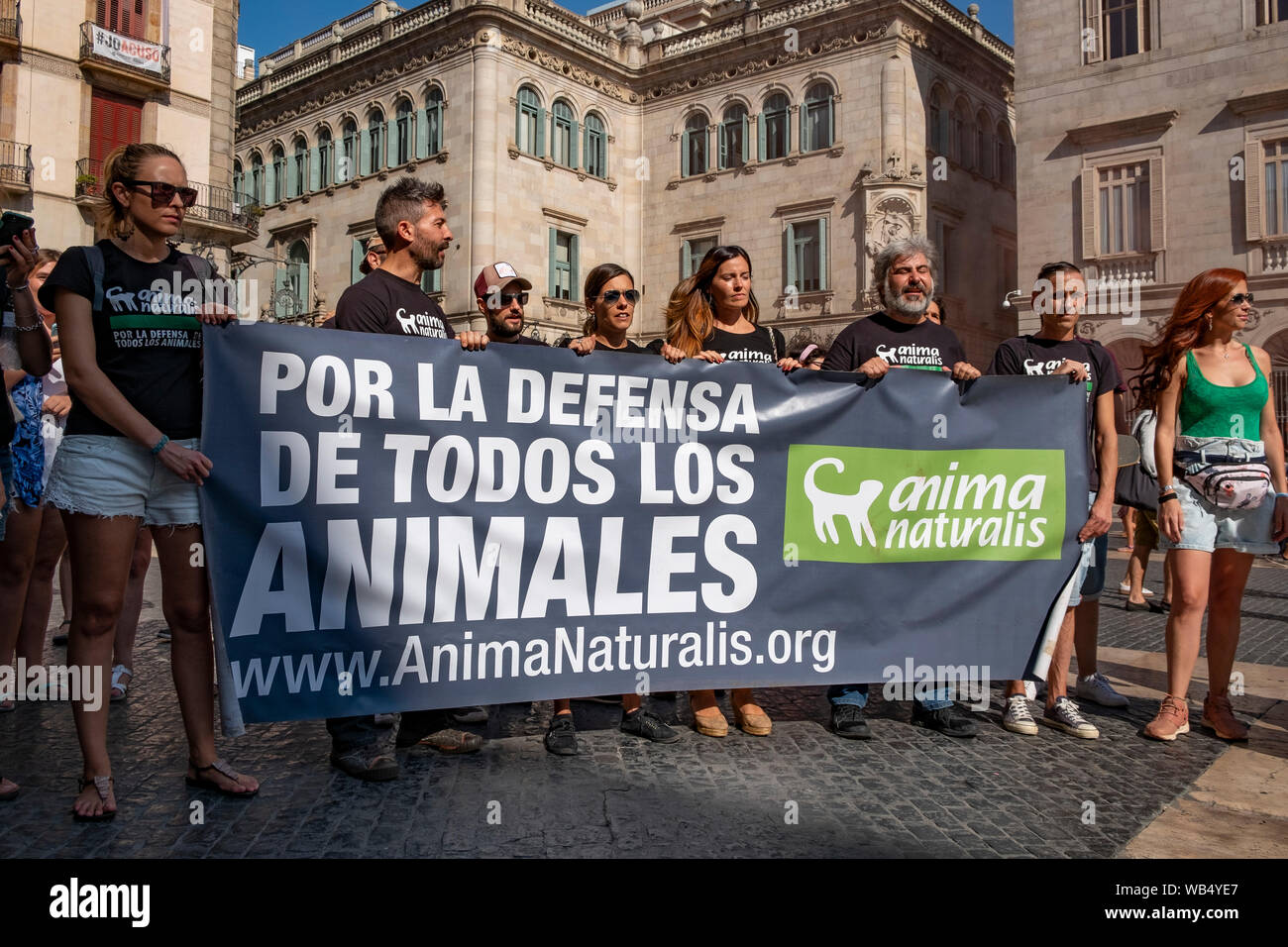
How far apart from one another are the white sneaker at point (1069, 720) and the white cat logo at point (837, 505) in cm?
123

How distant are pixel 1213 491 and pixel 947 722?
5.26ft

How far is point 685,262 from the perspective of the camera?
3027 cm

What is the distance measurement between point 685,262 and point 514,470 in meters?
27.1

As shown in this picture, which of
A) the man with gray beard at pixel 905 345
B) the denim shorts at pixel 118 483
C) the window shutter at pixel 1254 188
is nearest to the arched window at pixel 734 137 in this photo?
the window shutter at pixel 1254 188

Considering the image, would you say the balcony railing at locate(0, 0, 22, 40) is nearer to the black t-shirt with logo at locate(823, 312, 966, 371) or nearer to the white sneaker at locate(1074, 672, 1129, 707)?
the black t-shirt with logo at locate(823, 312, 966, 371)

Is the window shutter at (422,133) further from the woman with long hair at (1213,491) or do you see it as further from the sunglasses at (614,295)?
the woman with long hair at (1213,491)

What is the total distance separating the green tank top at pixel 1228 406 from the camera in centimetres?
454

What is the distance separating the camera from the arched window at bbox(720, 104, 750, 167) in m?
28.9

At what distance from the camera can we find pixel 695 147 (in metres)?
30.2

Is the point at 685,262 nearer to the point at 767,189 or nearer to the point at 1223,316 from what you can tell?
the point at 767,189

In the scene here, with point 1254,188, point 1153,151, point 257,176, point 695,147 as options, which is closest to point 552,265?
point 695,147

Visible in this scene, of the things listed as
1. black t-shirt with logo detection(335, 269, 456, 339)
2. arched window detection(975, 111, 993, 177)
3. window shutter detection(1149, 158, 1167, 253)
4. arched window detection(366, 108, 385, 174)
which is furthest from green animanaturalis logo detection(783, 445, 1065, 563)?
arched window detection(366, 108, 385, 174)

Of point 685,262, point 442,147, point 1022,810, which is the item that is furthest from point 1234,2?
point 1022,810

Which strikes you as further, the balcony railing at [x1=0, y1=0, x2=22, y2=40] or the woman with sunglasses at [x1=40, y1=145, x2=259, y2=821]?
the balcony railing at [x1=0, y1=0, x2=22, y2=40]
